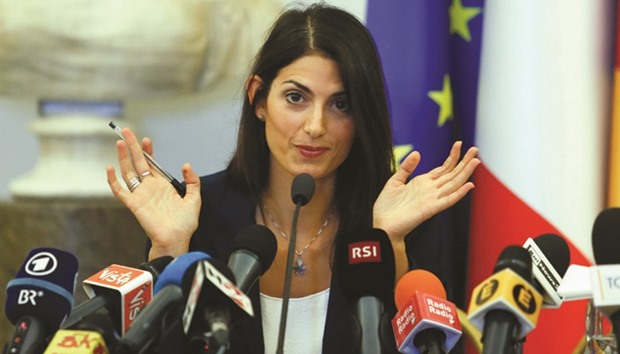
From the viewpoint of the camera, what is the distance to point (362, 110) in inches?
94.5

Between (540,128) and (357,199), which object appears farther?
(540,128)

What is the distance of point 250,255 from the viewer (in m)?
1.51

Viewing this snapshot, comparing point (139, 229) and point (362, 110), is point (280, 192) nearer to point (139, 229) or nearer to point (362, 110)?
point (362, 110)

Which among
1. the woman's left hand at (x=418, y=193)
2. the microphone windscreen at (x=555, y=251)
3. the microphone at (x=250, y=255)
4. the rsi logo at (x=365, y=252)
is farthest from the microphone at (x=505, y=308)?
the woman's left hand at (x=418, y=193)

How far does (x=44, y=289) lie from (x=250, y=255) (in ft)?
0.98

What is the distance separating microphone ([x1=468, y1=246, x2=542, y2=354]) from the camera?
1.28m

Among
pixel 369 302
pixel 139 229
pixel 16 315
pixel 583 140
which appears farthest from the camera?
pixel 139 229

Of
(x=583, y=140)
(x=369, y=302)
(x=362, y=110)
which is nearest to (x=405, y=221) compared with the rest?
(x=362, y=110)

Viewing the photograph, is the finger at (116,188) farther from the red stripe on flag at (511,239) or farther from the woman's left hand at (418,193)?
the red stripe on flag at (511,239)

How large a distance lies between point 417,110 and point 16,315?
1771 mm

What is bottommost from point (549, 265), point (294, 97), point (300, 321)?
point (300, 321)

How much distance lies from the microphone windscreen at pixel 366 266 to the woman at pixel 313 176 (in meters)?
0.43

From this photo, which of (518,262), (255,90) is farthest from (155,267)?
(255,90)

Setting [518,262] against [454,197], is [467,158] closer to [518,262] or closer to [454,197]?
[454,197]
